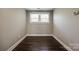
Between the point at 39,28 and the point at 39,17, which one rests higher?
the point at 39,17

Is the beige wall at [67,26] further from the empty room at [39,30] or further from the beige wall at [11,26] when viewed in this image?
the beige wall at [11,26]

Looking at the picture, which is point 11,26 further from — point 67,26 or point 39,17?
point 67,26

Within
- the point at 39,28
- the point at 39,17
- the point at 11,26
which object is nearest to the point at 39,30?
the point at 39,28

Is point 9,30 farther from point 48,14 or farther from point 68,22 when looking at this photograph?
point 68,22

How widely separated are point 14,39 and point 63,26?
0.53 m

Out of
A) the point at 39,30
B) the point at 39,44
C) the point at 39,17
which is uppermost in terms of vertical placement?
the point at 39,17

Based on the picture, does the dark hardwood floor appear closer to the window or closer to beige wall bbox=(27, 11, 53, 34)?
beige wall bbox=(27, 11, 53, 34)

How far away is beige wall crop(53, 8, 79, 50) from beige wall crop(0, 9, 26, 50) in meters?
0.34

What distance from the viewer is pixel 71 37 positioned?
3.14 feet

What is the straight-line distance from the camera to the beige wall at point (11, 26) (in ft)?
2.99

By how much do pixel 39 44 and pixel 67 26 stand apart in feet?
1.14

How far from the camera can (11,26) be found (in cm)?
94

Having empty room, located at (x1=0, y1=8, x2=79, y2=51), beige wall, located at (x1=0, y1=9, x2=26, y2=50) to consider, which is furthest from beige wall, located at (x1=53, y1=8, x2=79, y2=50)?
beige wall, located at (x1=0, y1=9, x2=26, y2=50)
